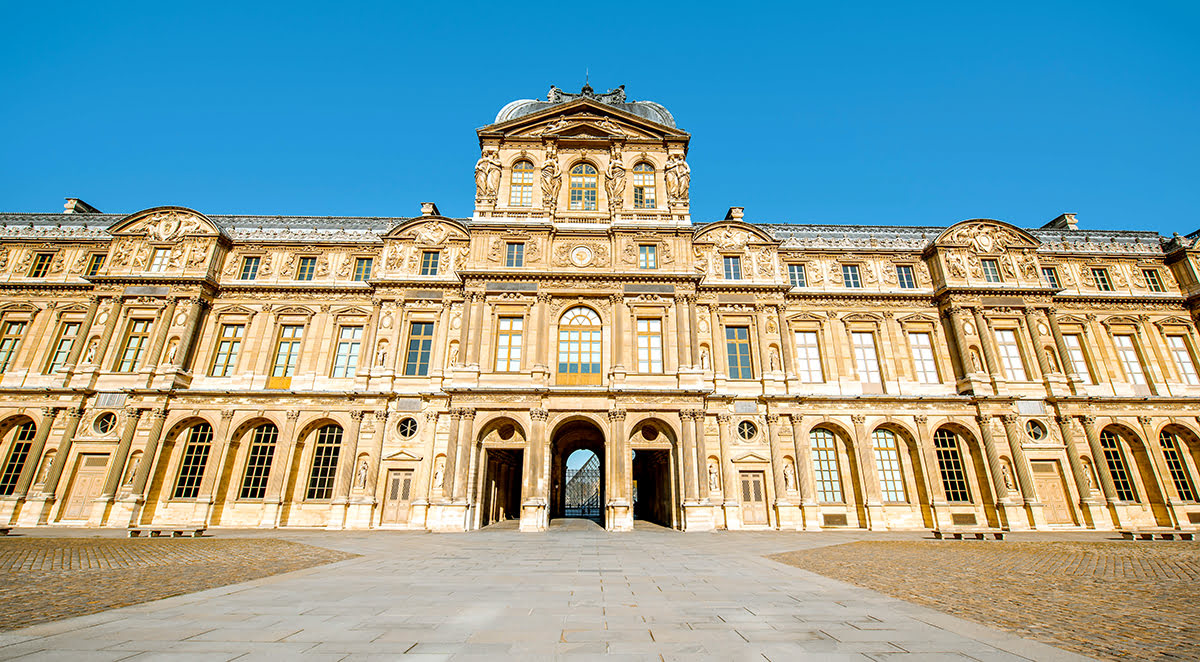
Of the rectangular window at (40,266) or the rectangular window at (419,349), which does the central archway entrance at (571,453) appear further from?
the rectangular window at (40,266)

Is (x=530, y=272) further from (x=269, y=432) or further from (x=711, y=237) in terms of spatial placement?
(x=269, y=432)

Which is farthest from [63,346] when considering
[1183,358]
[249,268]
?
[1183,358]

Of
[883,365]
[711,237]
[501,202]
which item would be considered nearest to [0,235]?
[501,202]

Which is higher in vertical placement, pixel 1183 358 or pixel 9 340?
pixel 9 340

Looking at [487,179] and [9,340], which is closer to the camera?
[9,340]

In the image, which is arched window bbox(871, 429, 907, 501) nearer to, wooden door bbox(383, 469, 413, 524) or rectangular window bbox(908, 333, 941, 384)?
rectangular window bbox(908, 333, 941, 384)

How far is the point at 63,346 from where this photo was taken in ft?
85.7

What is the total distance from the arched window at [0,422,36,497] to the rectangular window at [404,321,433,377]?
60.0ft

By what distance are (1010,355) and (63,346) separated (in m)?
50.7

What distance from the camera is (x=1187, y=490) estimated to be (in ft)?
81.0

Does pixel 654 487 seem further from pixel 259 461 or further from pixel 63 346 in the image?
pixel 63 346

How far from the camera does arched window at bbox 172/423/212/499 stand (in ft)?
77.1

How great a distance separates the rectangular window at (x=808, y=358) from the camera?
2608cm

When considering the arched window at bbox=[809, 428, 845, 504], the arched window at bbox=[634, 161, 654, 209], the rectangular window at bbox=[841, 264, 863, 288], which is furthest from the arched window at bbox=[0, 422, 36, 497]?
the rectangular window at bbox=[841, 264, 863, 288]
